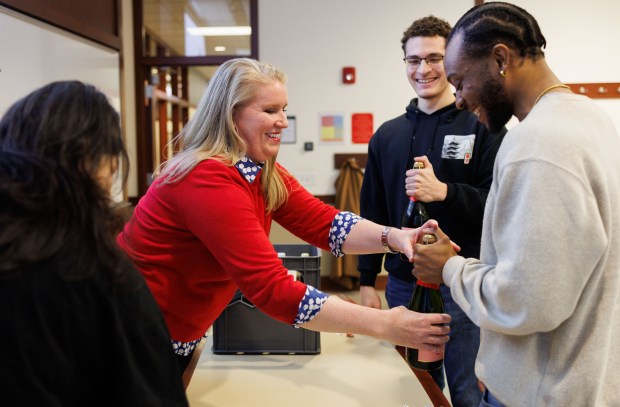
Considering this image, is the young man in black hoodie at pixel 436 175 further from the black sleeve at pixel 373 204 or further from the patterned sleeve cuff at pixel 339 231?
the patterned sleeve cuff at pixel 339 231

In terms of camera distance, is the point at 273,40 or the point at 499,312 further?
the point at 273,40

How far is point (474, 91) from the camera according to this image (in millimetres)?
1091

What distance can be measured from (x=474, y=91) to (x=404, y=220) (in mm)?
849

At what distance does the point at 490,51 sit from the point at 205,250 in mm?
771

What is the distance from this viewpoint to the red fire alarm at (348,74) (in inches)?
181

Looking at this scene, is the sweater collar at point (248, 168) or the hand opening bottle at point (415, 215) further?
the hand opening bottle at point (415, 215)

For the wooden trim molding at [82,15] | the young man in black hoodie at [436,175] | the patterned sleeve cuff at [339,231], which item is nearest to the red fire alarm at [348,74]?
the wooden trim molding at [82,15]

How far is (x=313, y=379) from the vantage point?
1404 mm

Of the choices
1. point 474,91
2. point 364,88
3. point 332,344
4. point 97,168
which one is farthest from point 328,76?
point 97,168

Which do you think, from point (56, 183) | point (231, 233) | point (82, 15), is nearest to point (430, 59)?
point (231, 233)

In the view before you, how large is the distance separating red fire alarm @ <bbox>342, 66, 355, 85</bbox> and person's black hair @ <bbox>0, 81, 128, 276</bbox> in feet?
13.1

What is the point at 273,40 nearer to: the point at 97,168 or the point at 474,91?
the point at 474,91

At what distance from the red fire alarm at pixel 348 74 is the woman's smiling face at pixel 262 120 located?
328 cm

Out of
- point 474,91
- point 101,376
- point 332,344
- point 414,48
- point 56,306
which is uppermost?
point 414,48
